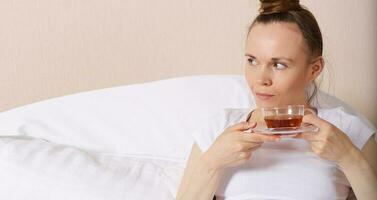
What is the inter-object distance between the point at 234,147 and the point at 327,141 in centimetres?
20

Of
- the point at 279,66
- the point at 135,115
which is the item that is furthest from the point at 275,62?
the point at 135,115

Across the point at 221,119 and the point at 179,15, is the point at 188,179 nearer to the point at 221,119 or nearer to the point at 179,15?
the point at 221,119

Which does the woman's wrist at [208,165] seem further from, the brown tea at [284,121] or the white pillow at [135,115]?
the white pillow at [135,115]

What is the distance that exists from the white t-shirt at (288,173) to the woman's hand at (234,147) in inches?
2.8

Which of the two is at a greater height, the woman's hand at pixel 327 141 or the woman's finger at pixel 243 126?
the woman's finger at pixel 243 126

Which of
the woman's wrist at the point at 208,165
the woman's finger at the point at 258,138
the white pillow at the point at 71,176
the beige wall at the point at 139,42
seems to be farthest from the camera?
the beige wall at the point at 139,42

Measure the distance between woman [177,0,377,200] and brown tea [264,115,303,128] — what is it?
66 millimetres

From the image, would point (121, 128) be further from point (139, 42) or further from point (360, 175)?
point (360, 175)

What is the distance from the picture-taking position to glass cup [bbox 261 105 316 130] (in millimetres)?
1288

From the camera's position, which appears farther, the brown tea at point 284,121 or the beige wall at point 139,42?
the beige wall at point 139,42

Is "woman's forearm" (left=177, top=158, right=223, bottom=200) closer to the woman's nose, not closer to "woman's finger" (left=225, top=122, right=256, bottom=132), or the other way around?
"woman's finger" (left=225, top=122, right=256, bottom=132)

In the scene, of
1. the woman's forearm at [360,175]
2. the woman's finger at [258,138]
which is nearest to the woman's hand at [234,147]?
the woman's finger at [258,138]

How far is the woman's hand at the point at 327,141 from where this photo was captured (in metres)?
1.31

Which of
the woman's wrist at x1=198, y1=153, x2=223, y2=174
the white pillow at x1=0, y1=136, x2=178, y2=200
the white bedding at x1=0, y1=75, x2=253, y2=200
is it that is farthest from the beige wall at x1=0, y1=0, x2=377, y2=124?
the woman's wrist at x1=198, y1=153, x2=223, y2=174
